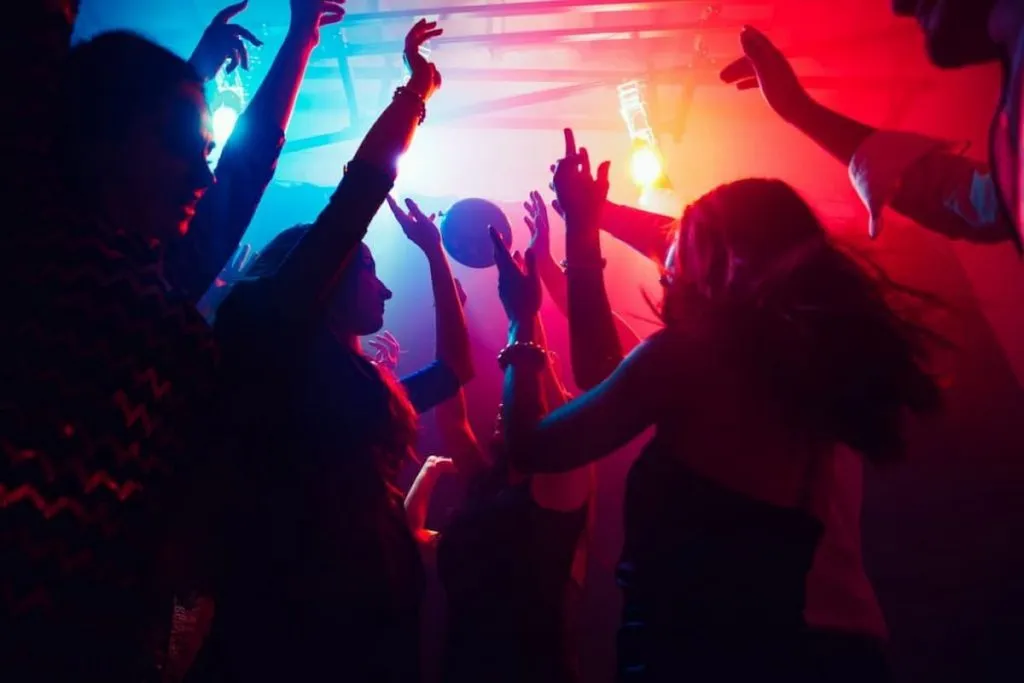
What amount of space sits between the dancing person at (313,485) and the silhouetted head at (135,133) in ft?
0.64

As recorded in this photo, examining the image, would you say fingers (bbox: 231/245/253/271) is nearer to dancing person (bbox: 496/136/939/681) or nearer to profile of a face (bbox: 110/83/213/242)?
profile of a face (bbox: 110/83/213/242)

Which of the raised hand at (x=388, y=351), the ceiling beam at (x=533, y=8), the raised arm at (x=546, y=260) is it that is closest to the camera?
the raised arm at (x=546, y=260)

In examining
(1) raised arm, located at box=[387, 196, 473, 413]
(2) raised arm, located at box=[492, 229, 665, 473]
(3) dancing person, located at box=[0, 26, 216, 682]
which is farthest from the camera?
(1) raised arm, located at box=[387, 196, 473, 413]

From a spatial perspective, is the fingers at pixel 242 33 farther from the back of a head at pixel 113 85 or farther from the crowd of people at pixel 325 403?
the back of a head at pixel 113 85

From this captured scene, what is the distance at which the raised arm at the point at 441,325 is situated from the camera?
88.4 inches

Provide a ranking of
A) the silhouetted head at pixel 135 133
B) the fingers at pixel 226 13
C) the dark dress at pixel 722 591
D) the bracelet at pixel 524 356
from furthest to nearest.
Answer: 1. the fingers at pixel 226 13
2. the bracelet at pixel 524 356
3. the dark dress at pixel 722 591
4. the silhouetted head at pixel 135 133

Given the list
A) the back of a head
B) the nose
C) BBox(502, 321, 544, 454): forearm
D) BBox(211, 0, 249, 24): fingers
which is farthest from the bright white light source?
BBox(502, 321, 544, 454): forearm

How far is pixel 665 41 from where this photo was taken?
3486 millimetres

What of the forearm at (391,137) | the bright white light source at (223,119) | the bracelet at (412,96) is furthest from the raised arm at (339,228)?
the bright white light source at (223,119)

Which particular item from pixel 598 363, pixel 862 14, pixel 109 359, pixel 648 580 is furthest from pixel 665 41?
pixel 109 359

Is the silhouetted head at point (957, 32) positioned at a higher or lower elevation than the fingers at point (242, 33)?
lower

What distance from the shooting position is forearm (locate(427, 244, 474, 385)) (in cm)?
225

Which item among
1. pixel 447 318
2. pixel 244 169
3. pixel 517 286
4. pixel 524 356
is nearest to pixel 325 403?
pixel 524 356

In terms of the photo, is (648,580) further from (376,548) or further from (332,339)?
(332,339)
